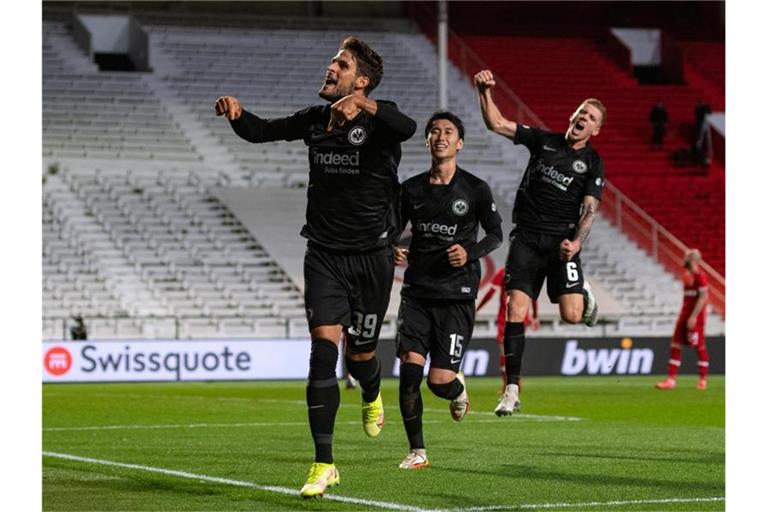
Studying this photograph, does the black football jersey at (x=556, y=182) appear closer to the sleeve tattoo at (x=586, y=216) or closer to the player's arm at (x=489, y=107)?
the sleeve tattoo at (x=586, y=216)

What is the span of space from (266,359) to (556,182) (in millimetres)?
15607

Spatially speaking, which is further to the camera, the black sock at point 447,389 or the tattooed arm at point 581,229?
the tattooed arm at point 581,229

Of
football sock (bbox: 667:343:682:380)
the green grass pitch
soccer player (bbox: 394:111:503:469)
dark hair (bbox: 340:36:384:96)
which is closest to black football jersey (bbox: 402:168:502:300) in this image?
soccer player (bbox: 394:111:503:469)

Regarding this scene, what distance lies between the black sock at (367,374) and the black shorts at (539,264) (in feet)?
9.01

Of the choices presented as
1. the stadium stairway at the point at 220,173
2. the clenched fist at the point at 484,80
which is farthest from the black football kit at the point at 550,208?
the stadium stairway at the point at 220,173

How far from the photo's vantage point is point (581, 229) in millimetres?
11094

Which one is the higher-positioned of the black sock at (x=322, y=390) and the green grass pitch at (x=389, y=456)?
the black sock at (x=322, y=390)

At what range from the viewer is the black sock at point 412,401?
9391 millimetres

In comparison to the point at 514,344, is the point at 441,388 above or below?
below

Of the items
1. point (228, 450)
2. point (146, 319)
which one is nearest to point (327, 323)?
point (228, 450)

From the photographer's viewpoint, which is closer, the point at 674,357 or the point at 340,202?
the point at 340,202

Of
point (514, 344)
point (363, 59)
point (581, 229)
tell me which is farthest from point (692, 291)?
point (363, 59)

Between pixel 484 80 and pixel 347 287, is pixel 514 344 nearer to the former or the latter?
pixel 484 80

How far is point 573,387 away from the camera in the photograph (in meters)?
23.5
